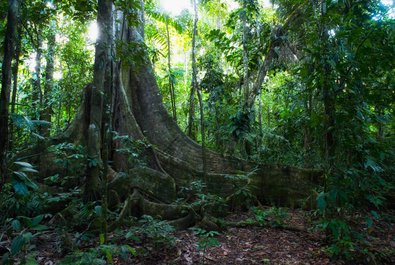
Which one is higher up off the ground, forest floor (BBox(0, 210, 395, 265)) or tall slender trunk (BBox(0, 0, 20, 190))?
tall slender trunk (BBox(0, 0, 20, 190))

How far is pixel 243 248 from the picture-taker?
14.6 feet

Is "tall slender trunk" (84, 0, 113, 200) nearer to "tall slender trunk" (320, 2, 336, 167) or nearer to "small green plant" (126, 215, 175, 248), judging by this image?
"small green plant" (126, 215, 175, 248)

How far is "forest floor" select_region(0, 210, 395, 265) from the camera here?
151 inches

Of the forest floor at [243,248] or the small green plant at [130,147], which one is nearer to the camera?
the forest floor at [243,248]

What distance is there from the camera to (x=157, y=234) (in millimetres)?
3955

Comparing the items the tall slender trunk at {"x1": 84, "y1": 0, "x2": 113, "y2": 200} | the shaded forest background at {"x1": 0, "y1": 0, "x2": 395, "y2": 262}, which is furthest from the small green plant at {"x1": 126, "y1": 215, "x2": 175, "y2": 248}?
the tall slender trunk at {"x1": 84, "y1": 0, "x2": 113, "y2": 200}

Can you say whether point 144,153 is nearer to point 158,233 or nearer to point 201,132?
point 201,132

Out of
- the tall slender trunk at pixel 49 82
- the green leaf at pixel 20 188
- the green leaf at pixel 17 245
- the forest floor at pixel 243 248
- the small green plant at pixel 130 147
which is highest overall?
the tall slender trunk at pixel 49 82

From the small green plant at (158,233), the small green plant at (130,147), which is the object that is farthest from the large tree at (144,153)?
the small green plant at (158,233)

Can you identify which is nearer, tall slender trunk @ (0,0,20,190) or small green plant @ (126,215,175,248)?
tall slender trunk @ (0,0,20,190)

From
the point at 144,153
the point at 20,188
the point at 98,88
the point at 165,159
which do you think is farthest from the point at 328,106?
the point at 20,188

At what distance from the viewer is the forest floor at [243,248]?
3.84 metres

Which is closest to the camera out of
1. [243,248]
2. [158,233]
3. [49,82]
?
[158,233]

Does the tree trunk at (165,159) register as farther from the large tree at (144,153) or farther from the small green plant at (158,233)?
the small green plant at (158,233)
